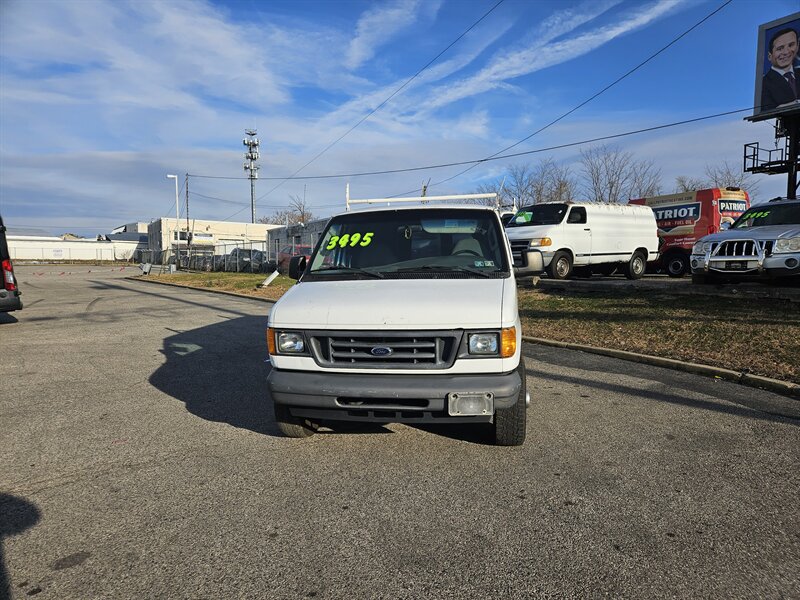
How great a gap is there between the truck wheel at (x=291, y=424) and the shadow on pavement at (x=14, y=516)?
61.6 inches

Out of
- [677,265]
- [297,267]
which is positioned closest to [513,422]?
[297,267]

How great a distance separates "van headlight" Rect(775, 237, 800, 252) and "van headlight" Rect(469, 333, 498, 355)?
7.48 m

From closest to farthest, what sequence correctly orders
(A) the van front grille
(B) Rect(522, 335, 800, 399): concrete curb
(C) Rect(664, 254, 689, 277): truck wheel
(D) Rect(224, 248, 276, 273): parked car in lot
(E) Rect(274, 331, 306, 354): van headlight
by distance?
(A) the van front grille
(E) Rect(274, 331, 306, 354): van headlight
(B) Rect(522, 335, 800, 399): concrete curb
(C) Rect(664, 254, 689, 277): truck wheel
(D) Rect(224, 248, 276, 273): parked car in lot

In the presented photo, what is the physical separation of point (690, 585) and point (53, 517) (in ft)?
11.2

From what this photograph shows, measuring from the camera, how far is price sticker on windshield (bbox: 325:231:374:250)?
4.82 m

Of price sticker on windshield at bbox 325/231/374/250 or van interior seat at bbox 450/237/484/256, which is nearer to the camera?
van interior seat at bbox 450/237/484/256

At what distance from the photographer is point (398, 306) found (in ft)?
11.7

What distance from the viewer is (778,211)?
9.80 metres

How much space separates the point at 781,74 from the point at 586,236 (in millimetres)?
20141

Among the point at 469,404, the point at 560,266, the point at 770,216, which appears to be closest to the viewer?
the point at 469,404

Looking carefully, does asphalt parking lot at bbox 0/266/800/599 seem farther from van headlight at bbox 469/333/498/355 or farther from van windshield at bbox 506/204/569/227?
van windshield at bbox 506/204/569/227

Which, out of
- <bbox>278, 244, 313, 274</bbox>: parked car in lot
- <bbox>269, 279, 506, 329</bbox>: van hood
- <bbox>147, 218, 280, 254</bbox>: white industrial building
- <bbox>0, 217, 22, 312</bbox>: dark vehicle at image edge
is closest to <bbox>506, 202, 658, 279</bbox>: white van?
<bbox>269, 279, 506, 329</bbox>: van hood

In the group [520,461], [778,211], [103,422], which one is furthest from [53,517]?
[778,211]

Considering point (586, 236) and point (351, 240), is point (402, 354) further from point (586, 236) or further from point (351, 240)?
point (586, 236)
